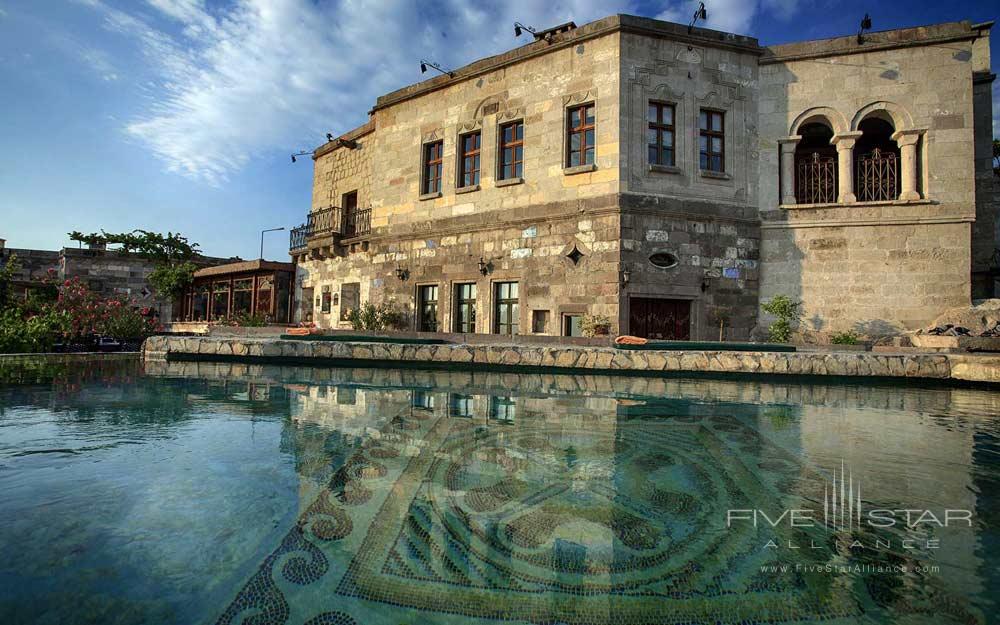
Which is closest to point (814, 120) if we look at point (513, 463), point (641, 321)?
point (641, 321)

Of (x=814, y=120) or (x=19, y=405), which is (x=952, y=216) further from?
(x=19, y=405)

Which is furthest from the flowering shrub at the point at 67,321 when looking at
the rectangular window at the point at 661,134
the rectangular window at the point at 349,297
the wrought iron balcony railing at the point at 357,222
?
the rectangular window at the point at 661,134

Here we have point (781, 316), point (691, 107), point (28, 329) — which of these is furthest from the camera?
point (691, 107)

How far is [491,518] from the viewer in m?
2.26

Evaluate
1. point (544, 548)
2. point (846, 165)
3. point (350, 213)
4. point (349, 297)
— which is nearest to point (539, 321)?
point (349, 297)

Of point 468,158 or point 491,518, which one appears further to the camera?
point 468,158

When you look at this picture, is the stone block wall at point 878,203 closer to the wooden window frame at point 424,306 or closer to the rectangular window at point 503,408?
the wooden window frame at point 424,306

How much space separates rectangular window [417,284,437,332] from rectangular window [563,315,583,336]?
4820mm

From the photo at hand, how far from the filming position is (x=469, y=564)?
1.86 meters

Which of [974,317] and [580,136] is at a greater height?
[580,136]

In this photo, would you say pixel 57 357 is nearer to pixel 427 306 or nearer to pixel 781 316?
pixel 427 306

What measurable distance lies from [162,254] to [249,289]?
772 cm

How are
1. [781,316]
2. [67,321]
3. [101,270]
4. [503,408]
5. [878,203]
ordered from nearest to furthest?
1. [503,408]
2. [67,321]
3. [781,316]
4. [878,203]
5. [101,270]

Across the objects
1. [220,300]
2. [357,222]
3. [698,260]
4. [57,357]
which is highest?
[357,222]
